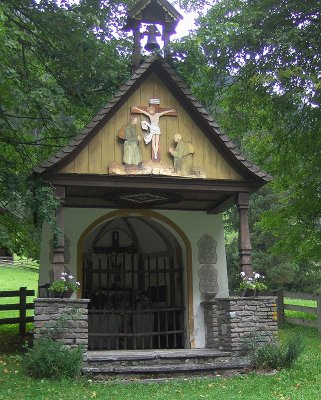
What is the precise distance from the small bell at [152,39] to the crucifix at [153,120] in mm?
2099

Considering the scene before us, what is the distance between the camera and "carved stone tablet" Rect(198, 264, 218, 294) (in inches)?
499

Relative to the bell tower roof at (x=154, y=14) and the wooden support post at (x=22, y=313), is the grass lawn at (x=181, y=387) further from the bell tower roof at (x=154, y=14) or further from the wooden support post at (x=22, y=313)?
the bell tower roof at (x=154, y=14)

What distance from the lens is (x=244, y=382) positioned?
8.64 metres

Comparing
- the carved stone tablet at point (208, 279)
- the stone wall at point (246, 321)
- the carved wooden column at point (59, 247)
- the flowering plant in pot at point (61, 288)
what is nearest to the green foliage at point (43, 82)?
the carved wooden column at point (59, 247)

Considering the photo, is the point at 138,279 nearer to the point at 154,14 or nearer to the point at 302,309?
the point at 302,309

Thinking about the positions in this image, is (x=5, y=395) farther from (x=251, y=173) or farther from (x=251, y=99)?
(x=251, y=99)

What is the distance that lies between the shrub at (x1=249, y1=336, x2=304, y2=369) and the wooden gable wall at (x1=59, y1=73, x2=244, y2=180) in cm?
328

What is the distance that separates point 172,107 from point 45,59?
4.13 metres

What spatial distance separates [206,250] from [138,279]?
103 inches

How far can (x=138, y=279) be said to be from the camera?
14.7 metres

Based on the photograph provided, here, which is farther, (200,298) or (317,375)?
(200,298)

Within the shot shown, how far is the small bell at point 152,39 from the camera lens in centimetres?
1248

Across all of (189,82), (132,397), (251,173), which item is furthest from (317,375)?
(189,82)

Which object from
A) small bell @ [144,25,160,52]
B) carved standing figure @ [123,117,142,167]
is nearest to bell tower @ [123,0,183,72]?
small bell @ [144,25,160,52]
